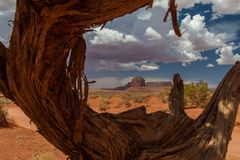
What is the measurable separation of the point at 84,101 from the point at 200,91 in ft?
88.8

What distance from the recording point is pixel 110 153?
3.68 meters

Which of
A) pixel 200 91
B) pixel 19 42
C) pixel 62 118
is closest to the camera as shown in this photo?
pixel 19 42

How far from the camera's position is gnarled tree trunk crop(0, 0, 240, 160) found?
3.07 metres

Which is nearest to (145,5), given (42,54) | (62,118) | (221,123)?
(42,54)

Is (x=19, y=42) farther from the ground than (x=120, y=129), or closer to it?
farther from the ground

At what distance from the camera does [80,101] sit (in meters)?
3.60

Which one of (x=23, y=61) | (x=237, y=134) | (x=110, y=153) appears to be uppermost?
(x=23, y=61)

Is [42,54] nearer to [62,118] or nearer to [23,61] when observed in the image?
[23,61]

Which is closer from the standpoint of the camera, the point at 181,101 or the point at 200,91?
the point at 181,101

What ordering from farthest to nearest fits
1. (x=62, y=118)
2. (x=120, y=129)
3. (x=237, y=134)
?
(x=237, y=134)
(x=120, y=129)
(x=62, y=118)

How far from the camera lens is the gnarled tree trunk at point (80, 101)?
3070 mm

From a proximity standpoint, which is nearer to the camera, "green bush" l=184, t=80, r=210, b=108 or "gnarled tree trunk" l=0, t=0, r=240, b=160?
"gnarled tree trunk" l=0, t=0, r=240, b=160

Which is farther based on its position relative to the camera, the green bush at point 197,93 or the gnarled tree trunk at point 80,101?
the green bush at point 197,93

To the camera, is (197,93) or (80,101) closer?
(80,101)
